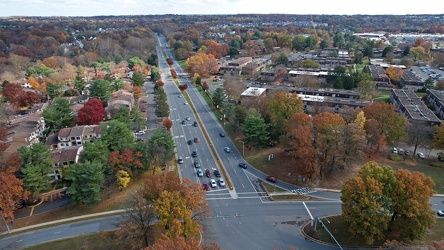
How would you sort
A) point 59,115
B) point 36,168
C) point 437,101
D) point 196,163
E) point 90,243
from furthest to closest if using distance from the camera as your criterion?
1. point 437,101
2. point 59,115
3. point 196,163
4. point 36,168
5. point 90,243

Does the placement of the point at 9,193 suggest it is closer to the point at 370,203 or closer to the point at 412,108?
the point at 370,203

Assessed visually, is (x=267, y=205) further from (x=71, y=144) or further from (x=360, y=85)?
(x=360, y=85)

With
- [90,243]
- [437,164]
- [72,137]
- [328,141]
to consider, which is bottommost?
[90,243]

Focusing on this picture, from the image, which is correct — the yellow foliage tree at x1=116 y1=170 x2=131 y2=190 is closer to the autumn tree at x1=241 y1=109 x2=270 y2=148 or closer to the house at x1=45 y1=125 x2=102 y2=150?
the house at x1=45 y1=125 x2=102 y2=150

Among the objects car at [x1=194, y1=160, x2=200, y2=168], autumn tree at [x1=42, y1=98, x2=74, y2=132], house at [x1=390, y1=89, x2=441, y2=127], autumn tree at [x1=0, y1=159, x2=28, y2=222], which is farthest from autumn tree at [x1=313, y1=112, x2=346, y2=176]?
autumn tree at [x1=42, y1=98, x2=74, y2=132]

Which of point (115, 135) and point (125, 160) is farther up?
point (115, 135)

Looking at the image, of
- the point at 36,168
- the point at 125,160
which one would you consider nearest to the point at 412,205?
the point at 125,160

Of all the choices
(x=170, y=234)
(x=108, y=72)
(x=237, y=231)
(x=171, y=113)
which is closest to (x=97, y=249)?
(x=170, y=234)
